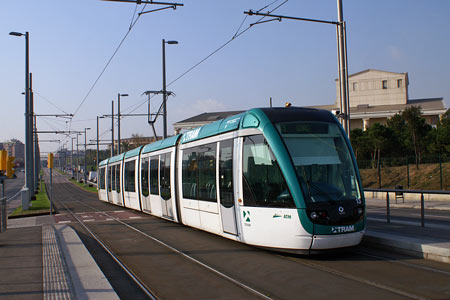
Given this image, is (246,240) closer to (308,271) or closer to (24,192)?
(308,271)

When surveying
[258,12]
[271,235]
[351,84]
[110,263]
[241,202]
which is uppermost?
[351,84]

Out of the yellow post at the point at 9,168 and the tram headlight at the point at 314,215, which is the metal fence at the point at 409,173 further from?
the yellow post at the point at 9,168

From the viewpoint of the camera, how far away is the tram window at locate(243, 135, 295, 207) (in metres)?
8.80

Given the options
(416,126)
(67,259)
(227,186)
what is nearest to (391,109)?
(416,126)

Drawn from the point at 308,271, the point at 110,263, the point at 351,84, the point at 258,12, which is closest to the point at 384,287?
the point at 308,271

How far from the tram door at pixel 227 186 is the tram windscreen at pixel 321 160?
1.73 metres

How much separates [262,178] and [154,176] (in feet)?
29.3

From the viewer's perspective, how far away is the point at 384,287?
6645mm

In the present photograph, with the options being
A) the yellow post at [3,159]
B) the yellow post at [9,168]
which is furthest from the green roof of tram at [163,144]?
the yellow post at [3,159]

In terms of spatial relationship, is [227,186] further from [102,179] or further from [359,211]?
[102,179]

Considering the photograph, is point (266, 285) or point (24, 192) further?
point (24, 192)

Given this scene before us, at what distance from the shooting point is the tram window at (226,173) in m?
10.4

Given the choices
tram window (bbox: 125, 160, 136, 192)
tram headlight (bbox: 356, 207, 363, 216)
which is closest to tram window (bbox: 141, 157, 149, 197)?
tram window (bbox: 125, 160, 136, 192)

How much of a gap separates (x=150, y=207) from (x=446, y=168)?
17.7m
